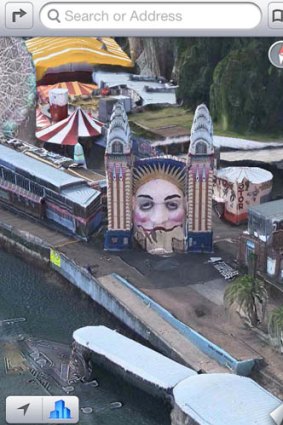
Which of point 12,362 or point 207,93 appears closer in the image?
point 12,362

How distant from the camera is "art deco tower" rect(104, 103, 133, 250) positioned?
40.4m

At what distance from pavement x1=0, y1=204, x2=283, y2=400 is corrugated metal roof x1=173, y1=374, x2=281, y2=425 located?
3645mm

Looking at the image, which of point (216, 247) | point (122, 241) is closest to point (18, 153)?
point (122, 241)

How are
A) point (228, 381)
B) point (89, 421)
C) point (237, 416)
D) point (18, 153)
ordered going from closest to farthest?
point (237, 416), point (228, 381), point (89, 421), point (18, 153)

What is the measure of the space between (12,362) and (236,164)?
2965 cm

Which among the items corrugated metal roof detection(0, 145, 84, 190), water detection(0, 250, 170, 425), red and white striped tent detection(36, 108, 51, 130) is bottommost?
water detection(0, 250, 170, 425)

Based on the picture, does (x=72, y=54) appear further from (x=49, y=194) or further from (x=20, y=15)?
(x=20, y=15)

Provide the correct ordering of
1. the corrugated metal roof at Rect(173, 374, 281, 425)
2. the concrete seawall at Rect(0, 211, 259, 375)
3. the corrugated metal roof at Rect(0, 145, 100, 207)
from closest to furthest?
the corrugated metal roof at Rect(173, 374, 281, 425)
the concrete seawall at Rect(0, 211, 259, 375)
the corrugated metal roof at Rect(0, 145, 100, 207)

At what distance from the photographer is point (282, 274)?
1471 inches

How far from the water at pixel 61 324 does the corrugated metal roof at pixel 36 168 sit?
559cm

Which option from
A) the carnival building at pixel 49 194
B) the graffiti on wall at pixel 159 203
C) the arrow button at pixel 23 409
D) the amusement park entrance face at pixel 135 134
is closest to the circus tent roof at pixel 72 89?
the amusement park entrance face at pixel 135 134

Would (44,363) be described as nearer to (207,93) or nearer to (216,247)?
(216,247)

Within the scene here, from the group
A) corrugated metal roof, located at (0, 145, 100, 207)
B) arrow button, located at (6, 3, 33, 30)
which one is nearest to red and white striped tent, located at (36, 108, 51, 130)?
corrugated metal roof, located at (0, 145, 100, 207)

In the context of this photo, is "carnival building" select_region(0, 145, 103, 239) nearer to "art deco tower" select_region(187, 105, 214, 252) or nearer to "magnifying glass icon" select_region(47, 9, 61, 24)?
"art deco tower" select_region(187, 105, 214, 252)
